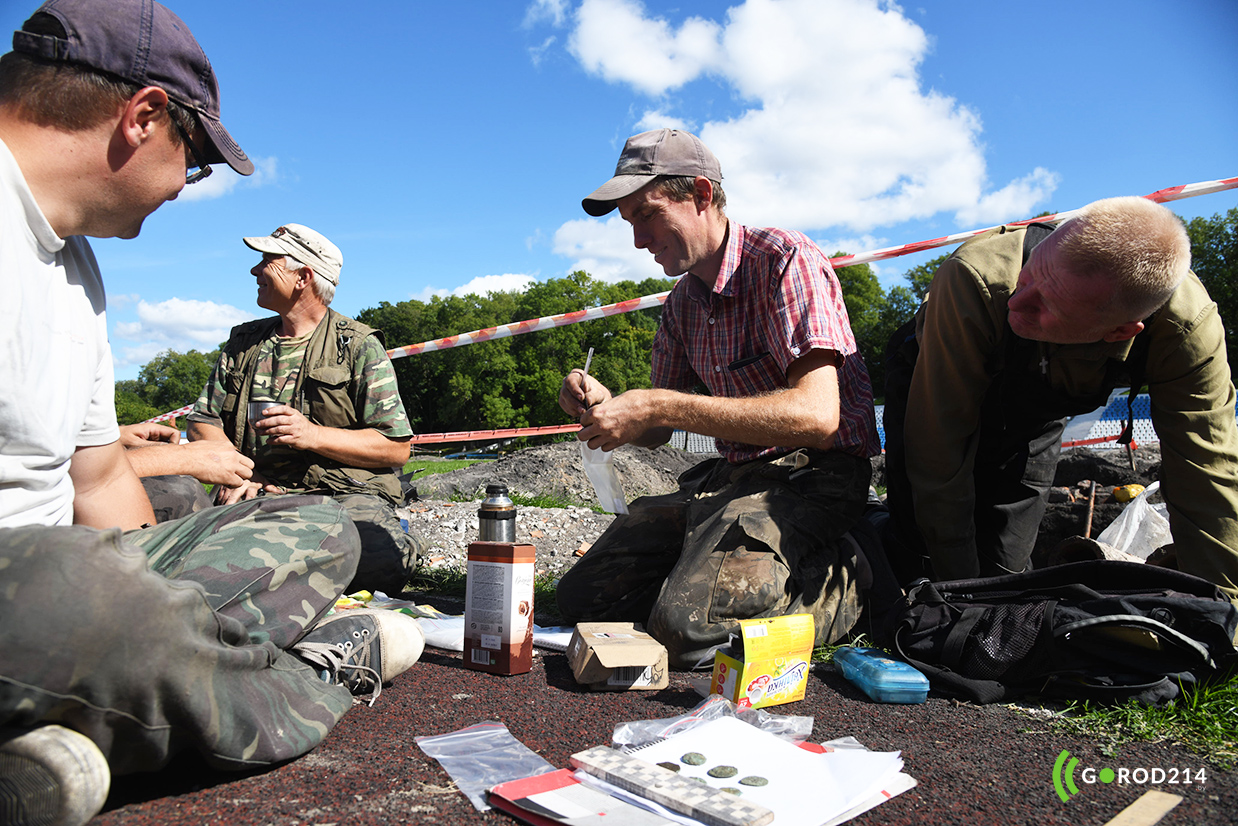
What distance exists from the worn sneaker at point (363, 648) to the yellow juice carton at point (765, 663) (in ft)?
3.34

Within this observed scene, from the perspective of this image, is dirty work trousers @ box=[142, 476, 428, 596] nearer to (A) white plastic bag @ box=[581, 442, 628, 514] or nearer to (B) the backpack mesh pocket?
(A) white plastic bag @ box=[581, 442, 628, 514]

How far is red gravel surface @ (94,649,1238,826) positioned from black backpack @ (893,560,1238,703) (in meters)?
0.16

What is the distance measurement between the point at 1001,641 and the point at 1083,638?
239mm

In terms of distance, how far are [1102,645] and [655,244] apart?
7.75 ft

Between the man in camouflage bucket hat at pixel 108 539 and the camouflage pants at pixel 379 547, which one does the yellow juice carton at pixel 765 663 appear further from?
the camouflage pants at pixel 379 547

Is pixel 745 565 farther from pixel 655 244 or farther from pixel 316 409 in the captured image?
pixel 316 409

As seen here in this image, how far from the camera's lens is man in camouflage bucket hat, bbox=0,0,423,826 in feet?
4.09

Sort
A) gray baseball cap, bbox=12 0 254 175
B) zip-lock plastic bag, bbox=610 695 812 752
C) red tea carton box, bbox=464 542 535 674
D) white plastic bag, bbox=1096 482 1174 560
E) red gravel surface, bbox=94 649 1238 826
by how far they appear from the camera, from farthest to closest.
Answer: white plastic bag, bbox=1096 482 1174 560 < red tea carton box, bbox=464 542 535 674 < zip-lock plastic bag, bbox=610 695 812 752 < gray baseball cap, bbox=12 0 254 175 < red gravel surface, bbox=94 649 1238 826

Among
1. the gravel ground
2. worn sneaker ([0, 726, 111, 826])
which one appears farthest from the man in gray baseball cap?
worn sneaker ([0, 726, 111, 826])

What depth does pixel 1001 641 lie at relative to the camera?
8.05ft

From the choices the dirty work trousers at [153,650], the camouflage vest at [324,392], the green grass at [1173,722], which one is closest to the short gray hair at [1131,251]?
the green grass at [1173,722]

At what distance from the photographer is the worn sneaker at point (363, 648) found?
6.97 ft

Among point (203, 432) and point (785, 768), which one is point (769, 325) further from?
point (203, 432)

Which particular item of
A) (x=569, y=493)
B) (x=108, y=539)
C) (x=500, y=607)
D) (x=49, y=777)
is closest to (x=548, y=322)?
(x=569, y=493)
